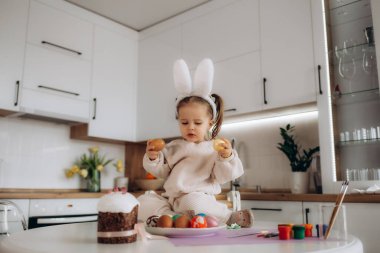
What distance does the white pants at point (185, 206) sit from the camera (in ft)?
3.78

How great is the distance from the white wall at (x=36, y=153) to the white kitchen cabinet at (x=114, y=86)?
0.33m

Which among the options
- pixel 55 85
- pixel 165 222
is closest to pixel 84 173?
pixel 55 85

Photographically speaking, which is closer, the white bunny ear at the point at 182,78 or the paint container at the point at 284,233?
the paint container at the point at 284,233

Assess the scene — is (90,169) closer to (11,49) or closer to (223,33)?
(11,49)

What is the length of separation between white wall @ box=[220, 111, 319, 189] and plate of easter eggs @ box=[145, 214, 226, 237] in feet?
7.18

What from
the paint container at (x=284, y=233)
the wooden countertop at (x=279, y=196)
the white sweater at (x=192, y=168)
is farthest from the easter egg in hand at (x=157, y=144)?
the wooden countertop at (x=279, y=196)

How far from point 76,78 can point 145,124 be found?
2.67 ft

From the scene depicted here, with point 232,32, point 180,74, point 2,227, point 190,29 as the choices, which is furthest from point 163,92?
point 2,227

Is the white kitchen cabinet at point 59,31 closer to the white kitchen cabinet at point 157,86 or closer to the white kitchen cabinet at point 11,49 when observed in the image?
the white kitchen cabinet at point 11,49

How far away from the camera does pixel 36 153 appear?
3.28 m

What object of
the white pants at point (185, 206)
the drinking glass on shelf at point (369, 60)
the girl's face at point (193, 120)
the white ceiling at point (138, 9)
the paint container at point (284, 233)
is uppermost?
the white ceiling at point (138, 9)

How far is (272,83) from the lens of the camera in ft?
9.32

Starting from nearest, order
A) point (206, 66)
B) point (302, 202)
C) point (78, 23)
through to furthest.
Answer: point (206, 66) < point (302, 202) < point (78, 23)

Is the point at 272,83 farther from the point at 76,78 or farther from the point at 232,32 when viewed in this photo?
the point at 76,78
